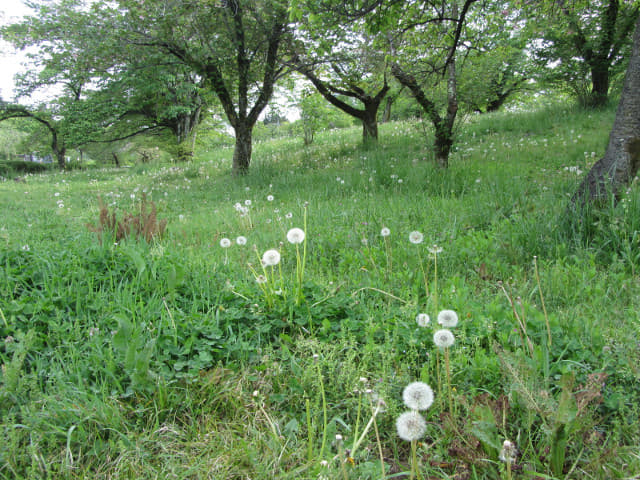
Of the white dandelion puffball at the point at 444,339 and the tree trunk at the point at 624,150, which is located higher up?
the tree trunk at the point at 624,150

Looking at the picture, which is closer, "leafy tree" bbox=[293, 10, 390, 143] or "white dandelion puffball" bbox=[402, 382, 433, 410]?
"white dandelion puffball" bbox=[402, 382, 433, 410]

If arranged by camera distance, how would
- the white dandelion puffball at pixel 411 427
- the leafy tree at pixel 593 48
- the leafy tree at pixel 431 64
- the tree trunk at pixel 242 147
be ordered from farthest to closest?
the tree trunk at pixel 242 147
the leafy tree at pixel 593 48
the leafy tree at pixel 431 64
the white dandelion puffball at pixel 411 427

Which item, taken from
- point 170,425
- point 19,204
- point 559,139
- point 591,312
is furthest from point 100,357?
point 559,139

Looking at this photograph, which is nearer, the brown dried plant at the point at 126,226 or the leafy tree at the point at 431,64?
the brown dried plant at the point at 126,226

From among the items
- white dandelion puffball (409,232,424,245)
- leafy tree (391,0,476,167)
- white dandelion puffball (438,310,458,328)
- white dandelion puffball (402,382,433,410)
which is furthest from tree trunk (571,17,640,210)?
white dandelion puffball (402,382,433,410)

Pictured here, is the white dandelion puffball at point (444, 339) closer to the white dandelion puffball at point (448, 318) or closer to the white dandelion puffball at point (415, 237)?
the white dandelion puffball at point (448, 318)

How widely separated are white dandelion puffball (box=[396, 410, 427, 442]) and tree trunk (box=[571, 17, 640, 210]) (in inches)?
144

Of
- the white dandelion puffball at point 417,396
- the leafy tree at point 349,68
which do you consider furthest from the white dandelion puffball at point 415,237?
the leafy tree at point 349,68

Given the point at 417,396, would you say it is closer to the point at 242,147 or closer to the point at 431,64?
the point at 431,64

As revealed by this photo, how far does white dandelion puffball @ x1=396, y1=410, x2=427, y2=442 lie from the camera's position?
3.51 feet

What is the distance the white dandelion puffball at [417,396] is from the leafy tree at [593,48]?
12352mm

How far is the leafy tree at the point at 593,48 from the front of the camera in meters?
10.4

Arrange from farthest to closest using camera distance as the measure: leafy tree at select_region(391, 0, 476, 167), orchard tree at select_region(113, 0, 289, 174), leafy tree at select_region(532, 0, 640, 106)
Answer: leafy tree at select_region(532, 0, 640, 106) < orchard tree at select_region(113, 0, 289, 174) < leafy tree at select_region(391, 0, 476, 167)

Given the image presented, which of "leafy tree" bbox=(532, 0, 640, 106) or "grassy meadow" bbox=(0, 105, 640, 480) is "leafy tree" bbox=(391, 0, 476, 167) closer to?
"grassy meadow" bbox=(0, 105, 640, 480)
